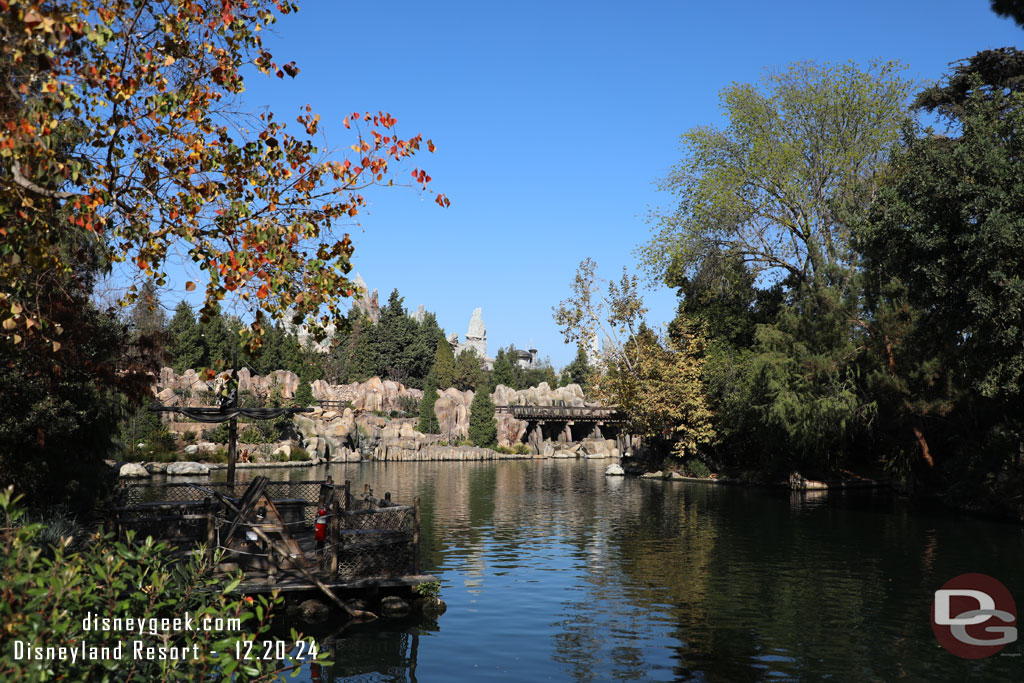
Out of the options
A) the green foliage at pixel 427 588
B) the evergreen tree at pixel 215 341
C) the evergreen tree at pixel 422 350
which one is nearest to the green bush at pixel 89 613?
the green foliage at pixel 427 588

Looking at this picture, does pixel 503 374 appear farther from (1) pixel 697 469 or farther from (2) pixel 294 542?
(2) pixel 294 542

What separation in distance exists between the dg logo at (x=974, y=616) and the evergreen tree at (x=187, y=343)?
7502cm

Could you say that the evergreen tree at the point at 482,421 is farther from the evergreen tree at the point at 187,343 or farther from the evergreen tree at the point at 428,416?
the evergreen tree at the point at 187,343

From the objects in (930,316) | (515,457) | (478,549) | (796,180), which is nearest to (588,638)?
(478,549)

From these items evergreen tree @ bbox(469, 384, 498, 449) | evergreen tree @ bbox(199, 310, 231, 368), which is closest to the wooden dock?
evergreen tree @ bbox(469, 384, 498, 449)

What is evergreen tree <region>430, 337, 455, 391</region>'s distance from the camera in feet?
312

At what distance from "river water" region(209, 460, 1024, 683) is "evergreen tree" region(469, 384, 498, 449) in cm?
3782

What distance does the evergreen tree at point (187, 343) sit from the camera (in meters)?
80.8

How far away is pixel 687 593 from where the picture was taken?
1745cm

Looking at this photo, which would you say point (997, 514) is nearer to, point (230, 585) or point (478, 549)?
point (478, 549)

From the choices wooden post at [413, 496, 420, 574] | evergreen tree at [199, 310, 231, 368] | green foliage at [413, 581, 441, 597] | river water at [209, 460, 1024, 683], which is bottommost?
river water at [209, 460, 1024, 683]

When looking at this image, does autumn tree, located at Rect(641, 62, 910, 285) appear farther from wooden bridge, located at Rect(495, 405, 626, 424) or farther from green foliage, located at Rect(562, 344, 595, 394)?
green foliage, located at Rect(562, 344, 595, 394)

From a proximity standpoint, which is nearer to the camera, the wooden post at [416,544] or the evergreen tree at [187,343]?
the wooden post at [416,544]

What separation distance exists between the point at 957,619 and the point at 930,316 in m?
13.2
